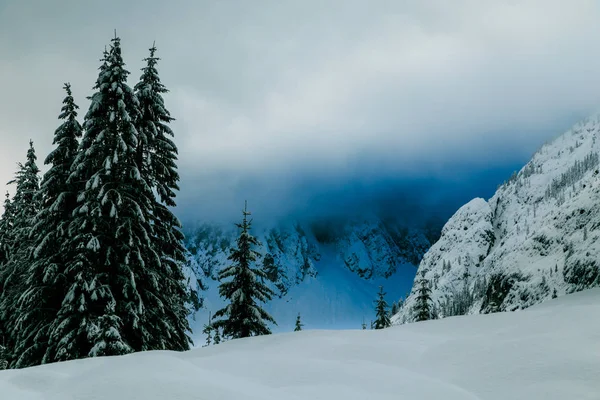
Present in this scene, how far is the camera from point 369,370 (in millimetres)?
6512

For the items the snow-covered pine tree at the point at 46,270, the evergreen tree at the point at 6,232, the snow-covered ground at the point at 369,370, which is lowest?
the snow-covered ground at the point at 369,370

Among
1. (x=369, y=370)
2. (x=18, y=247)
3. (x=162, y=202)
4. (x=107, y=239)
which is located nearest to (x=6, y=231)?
(x=18, y=247)

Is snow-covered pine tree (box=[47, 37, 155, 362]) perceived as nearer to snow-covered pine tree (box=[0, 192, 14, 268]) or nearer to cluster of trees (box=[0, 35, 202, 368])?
cluster of trees (box=[0, 35, 202, 368])

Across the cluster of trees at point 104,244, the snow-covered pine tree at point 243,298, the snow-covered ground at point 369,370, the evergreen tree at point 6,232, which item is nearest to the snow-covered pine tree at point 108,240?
the cluster of trees at point 104,244

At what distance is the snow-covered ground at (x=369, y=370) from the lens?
215 inches

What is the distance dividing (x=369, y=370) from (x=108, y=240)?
11.2 metres

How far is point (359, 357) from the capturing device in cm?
723

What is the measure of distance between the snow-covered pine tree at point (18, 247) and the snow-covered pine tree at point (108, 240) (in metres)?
5.82

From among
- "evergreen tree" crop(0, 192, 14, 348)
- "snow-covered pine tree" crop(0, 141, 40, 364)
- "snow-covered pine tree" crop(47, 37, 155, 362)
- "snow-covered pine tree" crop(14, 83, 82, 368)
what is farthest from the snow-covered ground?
"evergreen tree" crop(0, 192, 14, 348)

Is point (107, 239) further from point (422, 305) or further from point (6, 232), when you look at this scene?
point (422, 305)

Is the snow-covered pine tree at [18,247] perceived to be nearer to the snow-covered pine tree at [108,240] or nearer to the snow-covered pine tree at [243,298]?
the snow-covered pine tree at [108,240]

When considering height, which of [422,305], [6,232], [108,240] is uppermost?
[6,232]

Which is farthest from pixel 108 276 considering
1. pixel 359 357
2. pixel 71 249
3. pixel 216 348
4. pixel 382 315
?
pixel 382 315

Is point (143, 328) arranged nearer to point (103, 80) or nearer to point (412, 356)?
point (103, 80)
